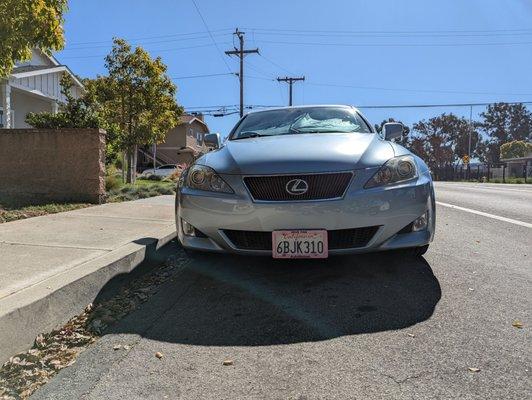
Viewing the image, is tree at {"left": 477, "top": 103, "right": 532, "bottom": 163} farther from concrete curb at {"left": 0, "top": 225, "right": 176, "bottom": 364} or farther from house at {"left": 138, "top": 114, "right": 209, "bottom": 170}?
→ concrete curb at {"left": 0, "top": 225, "right": 176, "bottom": 364}

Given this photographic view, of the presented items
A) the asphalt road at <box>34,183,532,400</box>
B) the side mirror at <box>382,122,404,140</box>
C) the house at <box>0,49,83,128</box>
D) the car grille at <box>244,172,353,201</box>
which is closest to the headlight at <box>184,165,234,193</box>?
the car grille at <box>244,172,353,201</box>

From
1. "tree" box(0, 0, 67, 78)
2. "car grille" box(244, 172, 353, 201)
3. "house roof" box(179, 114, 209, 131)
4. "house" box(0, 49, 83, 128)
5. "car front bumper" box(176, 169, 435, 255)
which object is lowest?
"car front bumper" box(176, 169, 435, 255)

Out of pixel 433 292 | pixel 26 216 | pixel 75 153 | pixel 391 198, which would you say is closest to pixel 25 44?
pixel 26 216

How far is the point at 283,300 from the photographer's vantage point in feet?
13.1

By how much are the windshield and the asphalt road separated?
4.50ft

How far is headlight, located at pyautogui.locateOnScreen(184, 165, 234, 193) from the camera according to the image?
4.26 m

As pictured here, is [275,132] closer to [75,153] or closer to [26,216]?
[26,216]

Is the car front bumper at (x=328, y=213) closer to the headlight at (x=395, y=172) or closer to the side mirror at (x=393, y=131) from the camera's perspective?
the headlight at (x=395, y=172)

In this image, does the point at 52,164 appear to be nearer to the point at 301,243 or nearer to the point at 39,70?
the point at 301,243

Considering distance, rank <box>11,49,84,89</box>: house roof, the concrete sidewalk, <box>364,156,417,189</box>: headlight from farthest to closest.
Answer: <box>11,49,84,89</box>: house roof < <box>364,156,417,189</box>: headlight < the concrete sidewalk

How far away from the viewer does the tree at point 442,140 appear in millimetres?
73562

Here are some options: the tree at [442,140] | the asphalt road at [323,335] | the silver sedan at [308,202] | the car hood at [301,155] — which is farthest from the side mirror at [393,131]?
the tree at [442,140]

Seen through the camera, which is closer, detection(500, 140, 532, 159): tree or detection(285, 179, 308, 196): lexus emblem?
detection(285, 179, 308, 196): lexus emblem

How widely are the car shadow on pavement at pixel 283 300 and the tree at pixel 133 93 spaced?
50.6 ft
